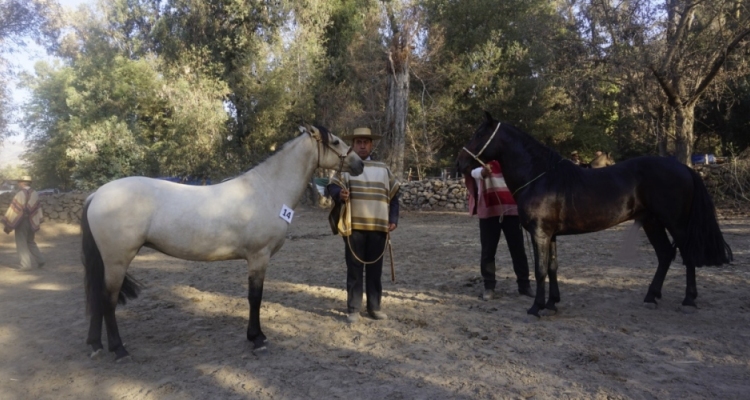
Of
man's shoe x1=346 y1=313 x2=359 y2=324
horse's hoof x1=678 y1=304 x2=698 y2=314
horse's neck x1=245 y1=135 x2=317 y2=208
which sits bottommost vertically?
man's shoe x1=346 y1=313 x2=359 y2=324

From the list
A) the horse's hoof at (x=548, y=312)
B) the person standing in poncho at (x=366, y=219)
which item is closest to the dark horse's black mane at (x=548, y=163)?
the horse's hoof at (x=548, y=312)

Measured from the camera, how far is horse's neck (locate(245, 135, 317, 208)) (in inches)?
172

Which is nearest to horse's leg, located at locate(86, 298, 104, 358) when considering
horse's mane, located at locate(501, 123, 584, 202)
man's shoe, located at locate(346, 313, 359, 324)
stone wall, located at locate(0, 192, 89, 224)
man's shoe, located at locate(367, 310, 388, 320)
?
man's shoe, located at locate(346, 313, 359, 324)

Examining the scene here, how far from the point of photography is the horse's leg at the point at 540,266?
4.95m

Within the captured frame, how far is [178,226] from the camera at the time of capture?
398cm

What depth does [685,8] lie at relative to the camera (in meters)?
12.3

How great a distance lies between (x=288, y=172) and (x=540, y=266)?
8.94ft

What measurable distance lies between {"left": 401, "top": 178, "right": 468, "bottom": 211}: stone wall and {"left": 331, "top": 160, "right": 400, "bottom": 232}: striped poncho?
13.9 meters

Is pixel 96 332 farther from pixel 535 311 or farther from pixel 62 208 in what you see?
pixel 62 208

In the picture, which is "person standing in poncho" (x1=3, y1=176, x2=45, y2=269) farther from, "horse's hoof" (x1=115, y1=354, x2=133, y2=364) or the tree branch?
the tree branch

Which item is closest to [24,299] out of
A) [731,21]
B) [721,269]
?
[721,269]

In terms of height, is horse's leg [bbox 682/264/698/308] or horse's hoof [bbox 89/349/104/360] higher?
horse's leg [bbox 682/264/698/308]

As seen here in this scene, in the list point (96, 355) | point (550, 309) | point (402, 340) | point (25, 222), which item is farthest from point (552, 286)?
point (25, 222)

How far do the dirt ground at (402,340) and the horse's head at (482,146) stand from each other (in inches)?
64.9
